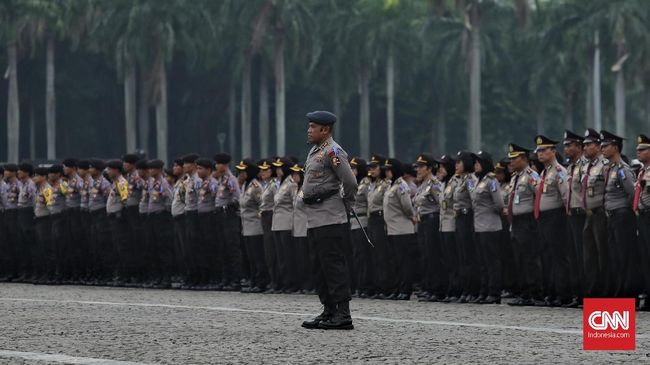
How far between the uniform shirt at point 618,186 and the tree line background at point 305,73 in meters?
49.1

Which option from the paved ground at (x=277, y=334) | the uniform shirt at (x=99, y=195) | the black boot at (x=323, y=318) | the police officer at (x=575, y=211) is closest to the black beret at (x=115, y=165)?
the uniform shirt at (x=99, y=195)

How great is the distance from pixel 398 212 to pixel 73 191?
6729 mm

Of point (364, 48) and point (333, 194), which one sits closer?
point (333, 194)

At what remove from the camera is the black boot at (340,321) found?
518 inches

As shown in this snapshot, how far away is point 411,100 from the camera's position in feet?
290

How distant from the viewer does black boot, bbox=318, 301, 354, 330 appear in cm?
1316

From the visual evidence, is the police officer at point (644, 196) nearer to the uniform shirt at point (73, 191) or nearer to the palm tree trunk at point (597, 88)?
the uniform shirt at point (73, 191)

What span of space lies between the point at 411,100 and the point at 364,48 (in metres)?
7.28

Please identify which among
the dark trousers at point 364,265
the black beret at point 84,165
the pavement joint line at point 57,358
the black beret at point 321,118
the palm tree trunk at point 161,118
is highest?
the palm tree trunk at point 161,118

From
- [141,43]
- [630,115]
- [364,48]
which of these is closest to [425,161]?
[141,43]

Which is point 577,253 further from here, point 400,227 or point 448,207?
point 400,227

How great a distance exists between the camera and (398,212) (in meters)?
19.6

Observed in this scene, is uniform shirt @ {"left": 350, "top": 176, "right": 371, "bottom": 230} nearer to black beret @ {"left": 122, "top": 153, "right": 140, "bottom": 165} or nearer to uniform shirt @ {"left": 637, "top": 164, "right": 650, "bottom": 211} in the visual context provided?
black beret @ {"left": 122, "top": 153, "right": 140, "bottom": 165}

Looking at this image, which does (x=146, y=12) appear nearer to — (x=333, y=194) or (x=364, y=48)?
(x=364, y=48)
